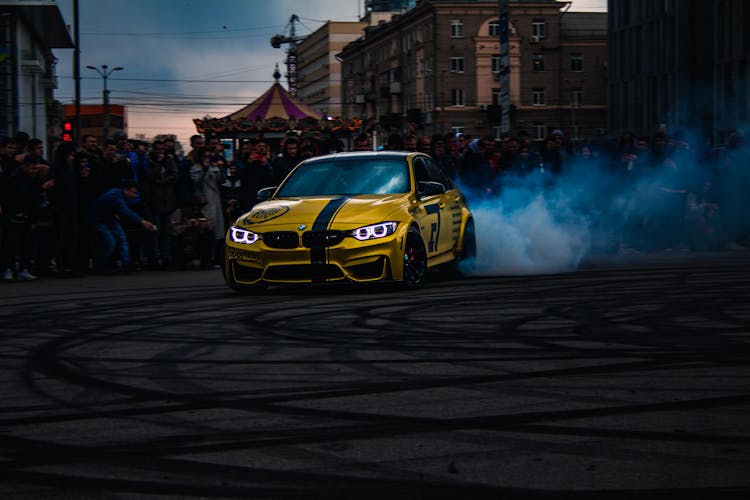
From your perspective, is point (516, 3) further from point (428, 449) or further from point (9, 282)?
point (428, 449)

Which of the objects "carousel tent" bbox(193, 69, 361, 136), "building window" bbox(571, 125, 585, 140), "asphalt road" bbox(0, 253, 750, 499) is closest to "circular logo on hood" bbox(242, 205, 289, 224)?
"asphalt road" bbox(0, 253, 750, 499)

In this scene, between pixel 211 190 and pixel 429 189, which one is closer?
pixel 429 189

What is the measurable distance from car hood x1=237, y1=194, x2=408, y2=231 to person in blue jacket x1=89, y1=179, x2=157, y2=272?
510 cm

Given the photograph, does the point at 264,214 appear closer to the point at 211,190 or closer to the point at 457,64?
the point at 211,190

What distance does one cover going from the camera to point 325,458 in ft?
17.1

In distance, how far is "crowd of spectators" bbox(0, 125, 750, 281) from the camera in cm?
1844

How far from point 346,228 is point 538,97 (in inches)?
3508

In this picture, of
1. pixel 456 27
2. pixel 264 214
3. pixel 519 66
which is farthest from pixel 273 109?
pixel 519 66

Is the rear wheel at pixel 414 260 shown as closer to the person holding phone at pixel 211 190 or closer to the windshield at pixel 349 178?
the windshield at pixel 349 178

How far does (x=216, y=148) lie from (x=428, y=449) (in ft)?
53.3

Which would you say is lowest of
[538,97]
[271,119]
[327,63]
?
[271,119]

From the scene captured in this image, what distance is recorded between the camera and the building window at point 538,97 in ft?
329

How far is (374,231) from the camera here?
1334cm

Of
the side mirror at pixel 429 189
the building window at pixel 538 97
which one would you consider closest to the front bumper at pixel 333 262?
the side mirror at pixel 429 189
